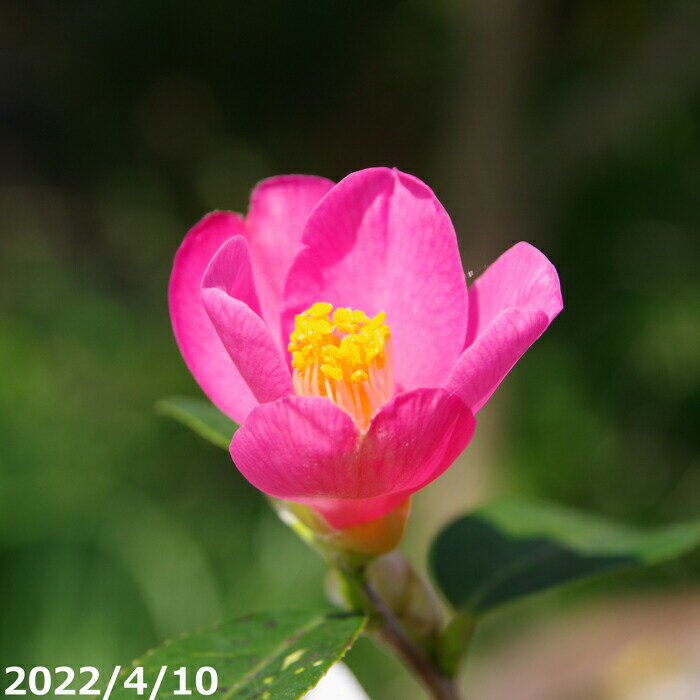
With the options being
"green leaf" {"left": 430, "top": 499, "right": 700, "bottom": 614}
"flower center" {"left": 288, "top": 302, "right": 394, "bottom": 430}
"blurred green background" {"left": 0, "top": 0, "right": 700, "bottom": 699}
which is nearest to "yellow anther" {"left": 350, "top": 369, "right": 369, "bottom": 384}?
"flower center" {"left": 288, "top": 302, "right": 394, "bottom": 430}

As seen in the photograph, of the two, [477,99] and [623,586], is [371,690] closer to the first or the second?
[623,586]

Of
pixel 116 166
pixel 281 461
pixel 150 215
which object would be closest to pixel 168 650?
pixel 281 461

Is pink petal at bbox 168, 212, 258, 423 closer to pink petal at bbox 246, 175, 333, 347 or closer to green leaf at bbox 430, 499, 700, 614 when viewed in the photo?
pink petal at bbox 246, 175, 333, 347

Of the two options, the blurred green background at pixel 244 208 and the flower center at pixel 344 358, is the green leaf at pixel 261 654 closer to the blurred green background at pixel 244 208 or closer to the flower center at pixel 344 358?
the flower center at pixel 344 358

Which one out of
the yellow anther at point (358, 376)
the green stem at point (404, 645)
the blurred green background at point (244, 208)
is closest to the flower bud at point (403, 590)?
the green stem at point (404, 645)

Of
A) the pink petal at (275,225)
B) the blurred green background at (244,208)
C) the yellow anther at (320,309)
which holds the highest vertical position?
the pink petal at (275,225)

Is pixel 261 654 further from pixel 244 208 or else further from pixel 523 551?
pixel 244 208

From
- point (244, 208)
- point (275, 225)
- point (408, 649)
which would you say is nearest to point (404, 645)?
point (408, 649)
